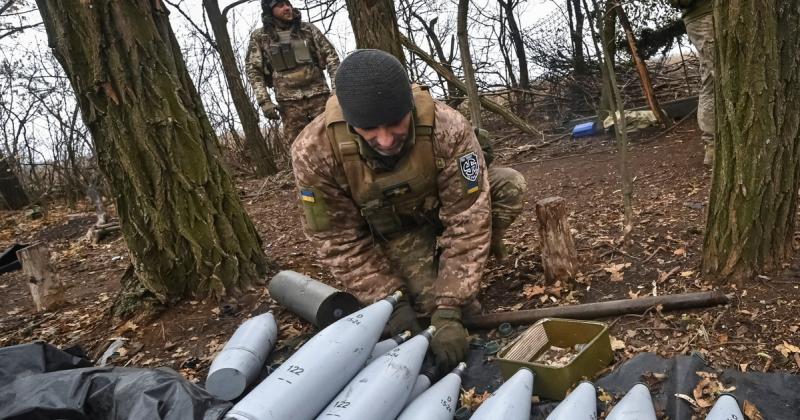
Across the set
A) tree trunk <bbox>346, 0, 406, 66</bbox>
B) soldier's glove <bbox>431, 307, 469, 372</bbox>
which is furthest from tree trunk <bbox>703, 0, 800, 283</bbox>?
tree trunk <bbox>346, 0, 406, 66</bbox>

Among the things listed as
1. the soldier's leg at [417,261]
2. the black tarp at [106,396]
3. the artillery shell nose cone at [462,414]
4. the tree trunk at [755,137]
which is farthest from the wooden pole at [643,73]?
the black tarp at [106,396]

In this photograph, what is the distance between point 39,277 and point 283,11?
3.50 metres

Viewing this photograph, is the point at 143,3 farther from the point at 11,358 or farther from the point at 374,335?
the point at 374,335

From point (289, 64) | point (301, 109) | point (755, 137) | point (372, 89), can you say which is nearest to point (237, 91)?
point (301, 109)

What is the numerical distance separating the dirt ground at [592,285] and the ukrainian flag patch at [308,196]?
836 mm

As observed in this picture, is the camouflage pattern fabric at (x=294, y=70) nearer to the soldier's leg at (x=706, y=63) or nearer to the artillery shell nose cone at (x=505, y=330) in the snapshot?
the soldier's leg at (x=706, y=63)

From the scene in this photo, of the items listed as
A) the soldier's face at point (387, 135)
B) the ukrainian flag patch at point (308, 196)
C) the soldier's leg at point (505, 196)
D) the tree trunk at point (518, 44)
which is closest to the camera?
the soldier's face at point (387, 135)

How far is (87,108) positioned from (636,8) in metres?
6.50

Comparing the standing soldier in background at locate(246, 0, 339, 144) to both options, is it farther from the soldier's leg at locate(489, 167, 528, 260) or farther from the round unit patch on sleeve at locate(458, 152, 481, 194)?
the round unit patch on sleeve at locate(458, 152, 481, 194)

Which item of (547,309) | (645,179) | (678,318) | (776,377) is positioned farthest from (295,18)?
(776,377)

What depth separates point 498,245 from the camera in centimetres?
351

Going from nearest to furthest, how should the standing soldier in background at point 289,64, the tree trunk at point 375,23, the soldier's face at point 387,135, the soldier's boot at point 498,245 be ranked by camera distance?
the soldier's face at point 387,135
the soldier's boot at point 498,245
the tree trunk at point 375,23
the standing soldier in background at point 289,64

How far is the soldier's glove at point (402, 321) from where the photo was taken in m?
2.83

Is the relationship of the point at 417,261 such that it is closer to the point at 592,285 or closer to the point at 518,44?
the point at 592,285
